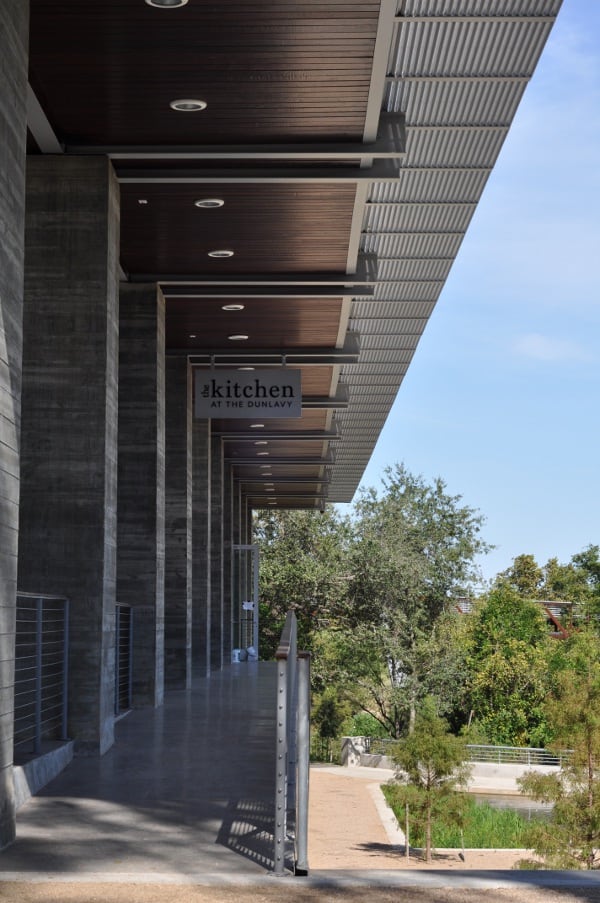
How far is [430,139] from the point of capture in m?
13.0

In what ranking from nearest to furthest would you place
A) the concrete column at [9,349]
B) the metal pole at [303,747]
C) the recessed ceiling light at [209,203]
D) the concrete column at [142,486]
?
1. the metal pole at [303,747]
2. the concrete column at [9,349]
3. the recessed ceiling light at [209,203]
4. the concrete column at [142,486]

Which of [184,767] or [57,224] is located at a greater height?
[57,224]

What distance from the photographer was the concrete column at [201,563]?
74.5 ft

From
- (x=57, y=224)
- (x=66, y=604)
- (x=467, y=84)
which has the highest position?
(x=467, y=84)

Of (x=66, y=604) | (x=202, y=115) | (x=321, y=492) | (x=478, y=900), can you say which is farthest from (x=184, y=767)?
(x=321, y=492)

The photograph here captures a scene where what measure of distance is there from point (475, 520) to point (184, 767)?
45.8 metres

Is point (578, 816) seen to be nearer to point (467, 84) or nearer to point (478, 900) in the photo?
point (467, 84)

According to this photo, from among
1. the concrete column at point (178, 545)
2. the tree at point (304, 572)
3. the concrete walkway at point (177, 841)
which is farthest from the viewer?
the tree at point (304, 572)

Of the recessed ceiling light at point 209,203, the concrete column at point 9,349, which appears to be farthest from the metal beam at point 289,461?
Result: the concrete column at point 9,349

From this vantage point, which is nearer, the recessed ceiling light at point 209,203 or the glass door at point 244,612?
the recessed ceiling light at point 209,203

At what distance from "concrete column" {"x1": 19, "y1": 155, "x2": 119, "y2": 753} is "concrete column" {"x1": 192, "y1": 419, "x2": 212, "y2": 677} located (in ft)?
37.7

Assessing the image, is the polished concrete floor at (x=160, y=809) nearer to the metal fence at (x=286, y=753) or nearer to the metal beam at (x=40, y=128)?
the metal fence at (x=286, y=753)

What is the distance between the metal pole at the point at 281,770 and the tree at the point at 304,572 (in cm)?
4767

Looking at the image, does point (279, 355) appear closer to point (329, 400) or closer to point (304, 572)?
point (329, 400)
